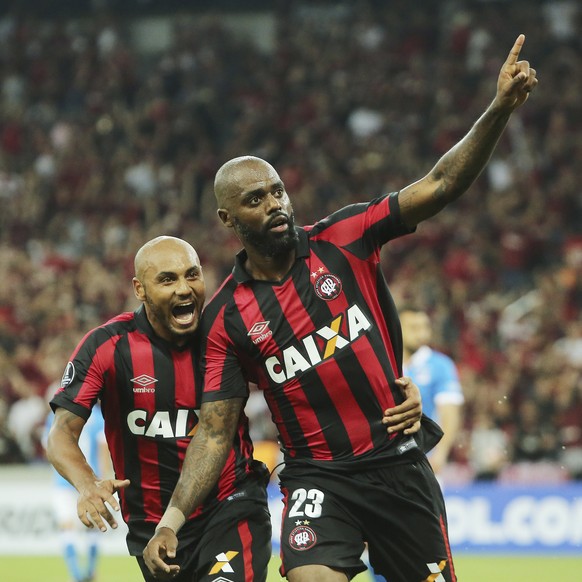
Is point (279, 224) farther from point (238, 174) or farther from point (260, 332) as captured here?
point (260, 332)

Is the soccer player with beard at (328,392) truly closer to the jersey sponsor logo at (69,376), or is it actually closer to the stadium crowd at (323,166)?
the jersey sponsor logo at (69,376)

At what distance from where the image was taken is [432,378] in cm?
900

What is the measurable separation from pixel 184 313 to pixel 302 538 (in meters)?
1.16

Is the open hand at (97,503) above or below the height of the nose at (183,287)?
below

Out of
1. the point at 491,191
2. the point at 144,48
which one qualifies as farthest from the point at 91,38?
the point at 491,191

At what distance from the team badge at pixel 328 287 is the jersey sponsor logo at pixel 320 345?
0.30ft

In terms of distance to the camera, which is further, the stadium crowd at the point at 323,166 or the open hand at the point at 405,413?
the stadium crowd at the point at 323,166

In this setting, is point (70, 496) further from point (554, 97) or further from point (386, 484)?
point (554, 97)

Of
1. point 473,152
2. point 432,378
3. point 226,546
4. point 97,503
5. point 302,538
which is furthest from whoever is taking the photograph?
point 432,378

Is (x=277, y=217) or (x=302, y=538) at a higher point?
(x=277, y=217)

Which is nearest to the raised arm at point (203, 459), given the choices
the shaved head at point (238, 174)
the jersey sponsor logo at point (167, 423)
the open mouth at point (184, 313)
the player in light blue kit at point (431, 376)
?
the jersey sponsor logo at point (167, 423)

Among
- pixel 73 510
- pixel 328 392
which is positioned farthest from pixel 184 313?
pixel 73 510

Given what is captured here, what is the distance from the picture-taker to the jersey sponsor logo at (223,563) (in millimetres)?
5031

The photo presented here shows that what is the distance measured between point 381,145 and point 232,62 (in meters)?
4.24
